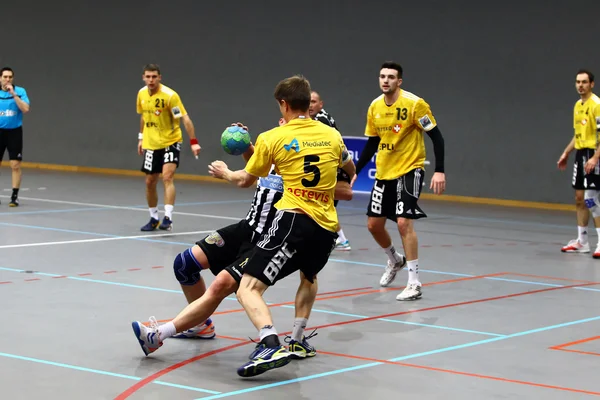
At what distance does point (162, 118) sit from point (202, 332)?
732cm

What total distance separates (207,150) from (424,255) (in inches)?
461

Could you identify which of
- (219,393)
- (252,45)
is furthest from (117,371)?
(252,45)

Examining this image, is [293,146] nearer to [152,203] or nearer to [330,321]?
[330,321]

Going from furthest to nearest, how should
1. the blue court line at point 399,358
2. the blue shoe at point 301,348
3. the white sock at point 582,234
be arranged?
the white sock at point 582,234 < the blue shoe at point 301,348 < the blue court line at point 399,358

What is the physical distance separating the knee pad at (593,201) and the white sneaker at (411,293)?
4.34 m

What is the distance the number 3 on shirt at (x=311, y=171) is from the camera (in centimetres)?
638

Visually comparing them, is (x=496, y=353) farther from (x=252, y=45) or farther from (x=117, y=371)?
(x=252, y=45)

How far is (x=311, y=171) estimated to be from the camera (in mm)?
6379

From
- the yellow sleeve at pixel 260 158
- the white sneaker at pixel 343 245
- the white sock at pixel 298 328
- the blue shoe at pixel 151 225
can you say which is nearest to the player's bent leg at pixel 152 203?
the blue shoe at pixel 151 225

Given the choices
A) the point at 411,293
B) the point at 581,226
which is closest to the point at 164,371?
the point at 411,293

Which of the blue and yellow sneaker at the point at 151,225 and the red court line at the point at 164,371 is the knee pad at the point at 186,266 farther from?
the blue and yellow sneaker at the point at 151,225

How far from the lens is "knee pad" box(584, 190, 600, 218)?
12.6 metres

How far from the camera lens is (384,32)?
20594mm

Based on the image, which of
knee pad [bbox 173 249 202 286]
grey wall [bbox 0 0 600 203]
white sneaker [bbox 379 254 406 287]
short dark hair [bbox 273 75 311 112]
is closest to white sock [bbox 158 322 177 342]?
knee pad [bbox 173 249 202 286]
